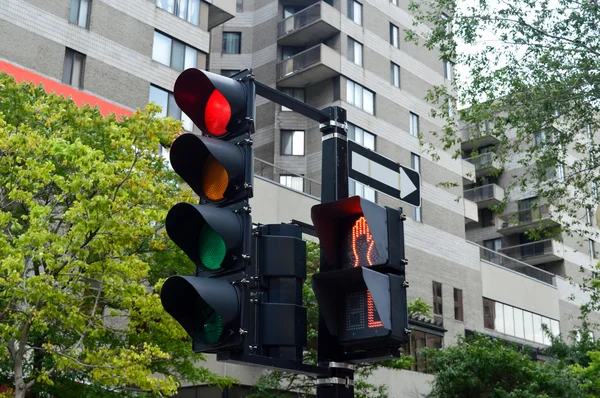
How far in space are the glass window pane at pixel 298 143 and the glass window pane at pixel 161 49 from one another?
10281mm

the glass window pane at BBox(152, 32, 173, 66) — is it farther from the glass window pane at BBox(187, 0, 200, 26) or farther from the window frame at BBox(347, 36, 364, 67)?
the window frame at BBox(347, 36, 364, 67)

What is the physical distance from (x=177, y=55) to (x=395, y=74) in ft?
49.9

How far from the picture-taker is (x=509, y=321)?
1870 inches

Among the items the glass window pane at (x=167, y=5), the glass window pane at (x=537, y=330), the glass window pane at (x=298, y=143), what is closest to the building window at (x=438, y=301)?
the glass window pane at (x=537, y=330)

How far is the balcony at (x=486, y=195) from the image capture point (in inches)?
2253

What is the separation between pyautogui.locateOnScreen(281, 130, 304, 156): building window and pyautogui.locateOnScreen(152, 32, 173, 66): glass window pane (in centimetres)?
995

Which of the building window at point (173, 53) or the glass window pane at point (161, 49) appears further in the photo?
the building window at point (173, 53)

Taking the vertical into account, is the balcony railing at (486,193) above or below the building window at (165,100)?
above

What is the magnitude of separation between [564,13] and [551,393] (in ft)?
47.6

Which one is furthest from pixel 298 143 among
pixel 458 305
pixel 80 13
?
pixel 80 13

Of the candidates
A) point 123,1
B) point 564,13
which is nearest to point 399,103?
point 123,1

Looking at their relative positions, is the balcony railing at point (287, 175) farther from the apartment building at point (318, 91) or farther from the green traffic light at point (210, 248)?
the green traffic light at point (210, 248)

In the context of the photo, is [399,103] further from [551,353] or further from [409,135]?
[551,353]

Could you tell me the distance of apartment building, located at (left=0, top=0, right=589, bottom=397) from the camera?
31891 mm
